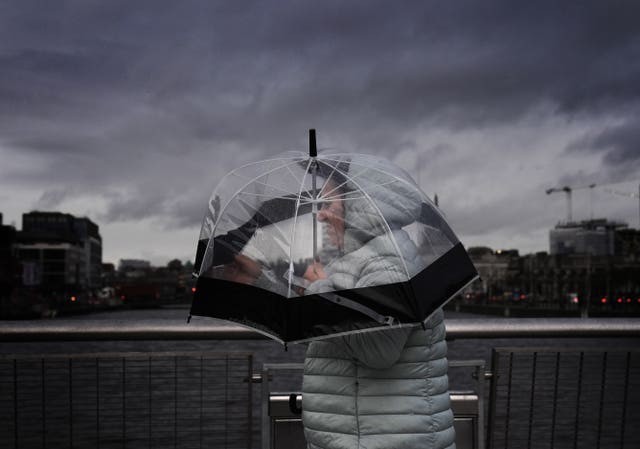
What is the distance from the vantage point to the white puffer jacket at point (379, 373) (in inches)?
96.0

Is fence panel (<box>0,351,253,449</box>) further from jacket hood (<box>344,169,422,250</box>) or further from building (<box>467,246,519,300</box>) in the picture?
building (<box>467,246,519,300</box>)

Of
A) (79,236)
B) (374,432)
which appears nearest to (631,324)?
(374,432)

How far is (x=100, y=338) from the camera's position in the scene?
389cm

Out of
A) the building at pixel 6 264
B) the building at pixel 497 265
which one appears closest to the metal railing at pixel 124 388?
the building at pixel 6 264

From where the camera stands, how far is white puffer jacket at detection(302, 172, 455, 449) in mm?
2438

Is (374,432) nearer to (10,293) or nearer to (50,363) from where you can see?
(50,363)

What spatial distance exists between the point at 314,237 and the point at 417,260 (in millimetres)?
346

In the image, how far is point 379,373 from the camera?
2547mm

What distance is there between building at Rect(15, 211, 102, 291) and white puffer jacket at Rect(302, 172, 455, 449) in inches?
5093

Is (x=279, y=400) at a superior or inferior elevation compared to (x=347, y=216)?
inferior

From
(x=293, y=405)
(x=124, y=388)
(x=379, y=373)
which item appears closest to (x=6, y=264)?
(x=124, y=388)

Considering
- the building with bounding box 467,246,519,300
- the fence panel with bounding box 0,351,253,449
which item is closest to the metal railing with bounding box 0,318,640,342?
the fence panel with bounding box 0,351,253,449

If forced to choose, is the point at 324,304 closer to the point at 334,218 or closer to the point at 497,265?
the point at 334,218

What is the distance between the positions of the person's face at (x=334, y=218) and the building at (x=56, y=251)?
129440 mm
